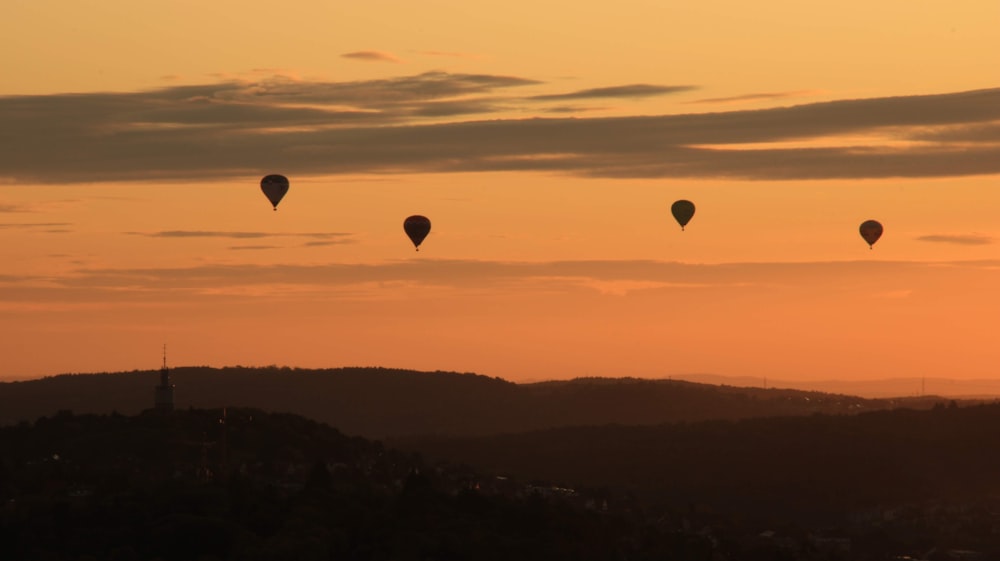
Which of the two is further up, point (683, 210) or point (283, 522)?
point (683, 210)

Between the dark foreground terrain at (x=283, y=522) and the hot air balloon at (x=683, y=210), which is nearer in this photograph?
the dark foreground terrain at (x=283, y=522)

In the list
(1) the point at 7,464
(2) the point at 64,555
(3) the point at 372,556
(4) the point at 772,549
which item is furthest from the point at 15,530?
(4) the point at 772,549

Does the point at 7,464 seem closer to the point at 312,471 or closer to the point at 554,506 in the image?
the point at 312,471

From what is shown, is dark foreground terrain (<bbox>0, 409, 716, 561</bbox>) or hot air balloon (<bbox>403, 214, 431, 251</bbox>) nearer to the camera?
dark foreground terrain (<bbox>0, 409, 716, 561</bbox>)

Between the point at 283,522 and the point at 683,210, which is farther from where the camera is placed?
the point at 683,210
